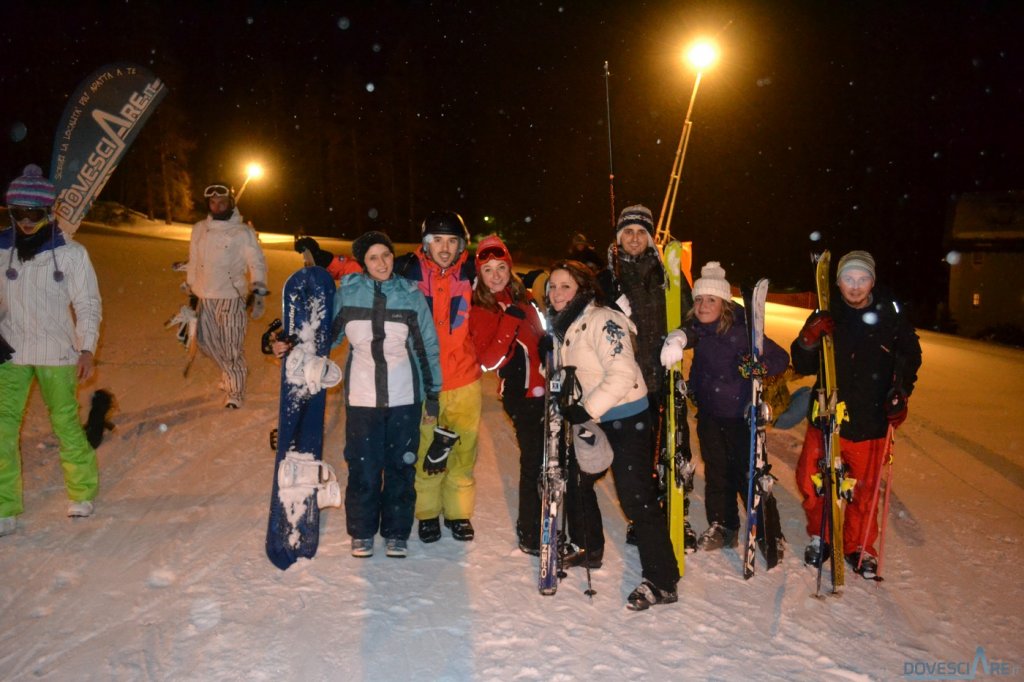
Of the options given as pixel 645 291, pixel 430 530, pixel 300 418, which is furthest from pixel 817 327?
pixel 300 418

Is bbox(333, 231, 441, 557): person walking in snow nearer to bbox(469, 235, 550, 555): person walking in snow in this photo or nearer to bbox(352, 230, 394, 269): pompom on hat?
bbox(352, 230, 394, 269): pompom on hat

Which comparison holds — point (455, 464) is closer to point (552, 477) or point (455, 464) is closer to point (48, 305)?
point (552, 477)

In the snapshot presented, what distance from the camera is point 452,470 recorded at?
4.58 metres

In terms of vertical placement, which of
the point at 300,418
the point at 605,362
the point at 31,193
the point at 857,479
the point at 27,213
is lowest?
the point at 857,479

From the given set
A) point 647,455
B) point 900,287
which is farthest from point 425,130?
point 647,455

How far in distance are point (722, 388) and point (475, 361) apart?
5.06ft

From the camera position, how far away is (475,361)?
174 inches

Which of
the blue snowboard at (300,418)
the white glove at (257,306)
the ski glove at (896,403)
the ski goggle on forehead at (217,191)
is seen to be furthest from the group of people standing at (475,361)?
the ski goggle on forehead at (217,191)

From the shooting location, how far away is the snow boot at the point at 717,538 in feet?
14.9

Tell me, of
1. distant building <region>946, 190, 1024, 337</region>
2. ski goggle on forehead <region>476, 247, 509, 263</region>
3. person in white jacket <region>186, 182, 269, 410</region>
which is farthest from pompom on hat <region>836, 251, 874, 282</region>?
distant building <region>946, 190, 1024, 337</region>

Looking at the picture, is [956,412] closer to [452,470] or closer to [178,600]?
[452,470]

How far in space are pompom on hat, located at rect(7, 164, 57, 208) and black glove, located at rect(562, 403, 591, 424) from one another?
11.2ft

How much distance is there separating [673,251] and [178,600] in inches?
136

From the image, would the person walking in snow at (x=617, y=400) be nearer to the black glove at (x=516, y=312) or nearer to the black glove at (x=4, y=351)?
the black glove at (x=516, y=312)
